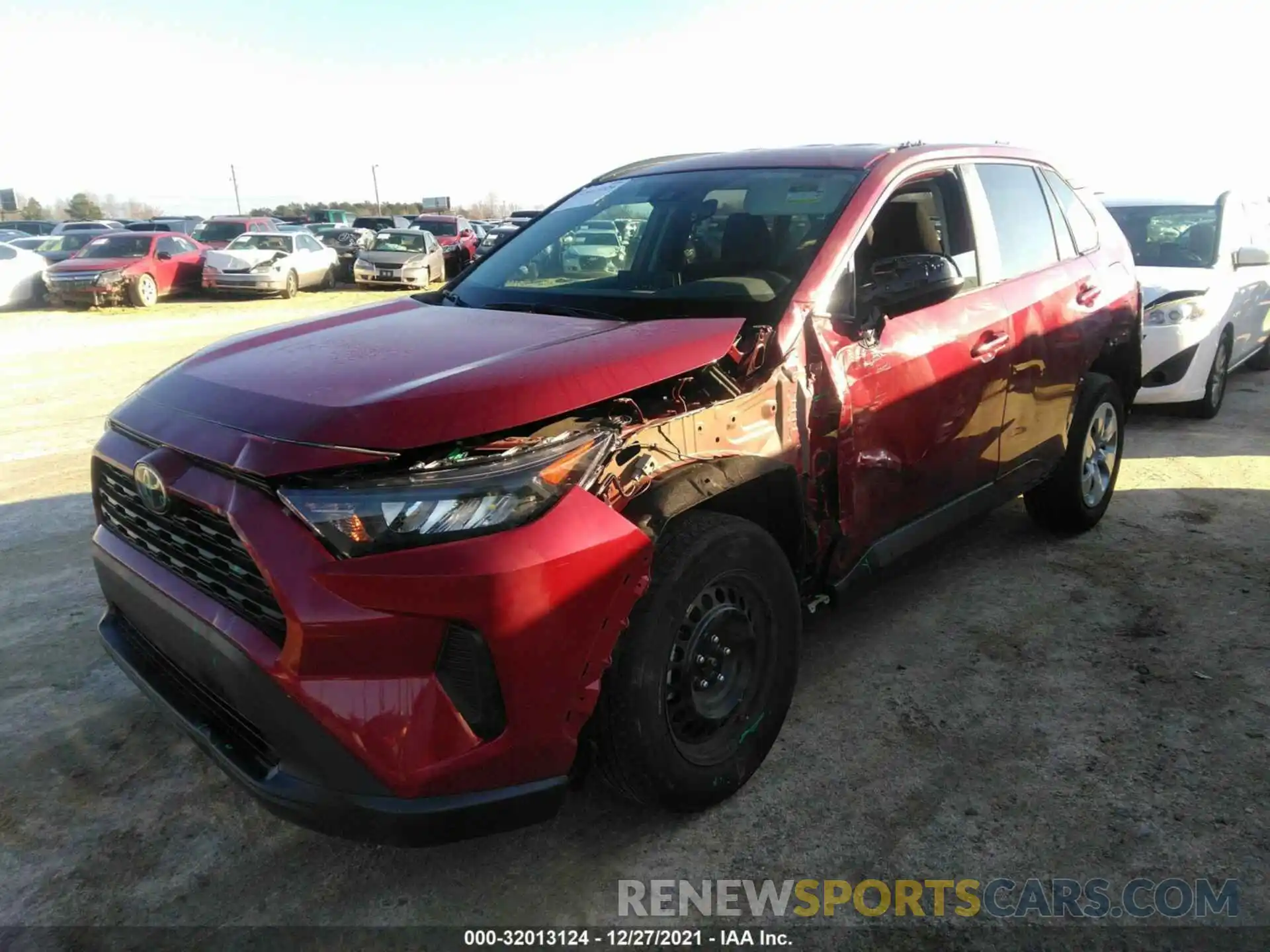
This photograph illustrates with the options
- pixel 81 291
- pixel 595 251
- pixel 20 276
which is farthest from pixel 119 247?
pixel 595 251

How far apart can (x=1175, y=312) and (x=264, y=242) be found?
19.1 metres

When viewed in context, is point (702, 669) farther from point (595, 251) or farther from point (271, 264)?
point (271, 264)

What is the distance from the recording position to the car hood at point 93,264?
56.4ft

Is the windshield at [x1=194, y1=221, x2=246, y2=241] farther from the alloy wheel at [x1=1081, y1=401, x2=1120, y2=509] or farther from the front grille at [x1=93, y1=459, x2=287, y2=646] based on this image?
the front grille at [x1=93, y1=459, x2=287, y2=646]

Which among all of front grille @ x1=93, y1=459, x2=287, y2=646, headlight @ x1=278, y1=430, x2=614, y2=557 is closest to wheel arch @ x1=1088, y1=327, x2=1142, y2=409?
headlight @ x1=278, y1=430, x2=614, y2=557

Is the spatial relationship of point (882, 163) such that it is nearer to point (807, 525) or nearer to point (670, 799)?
point (807, 525)

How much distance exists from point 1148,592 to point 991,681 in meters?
1.27

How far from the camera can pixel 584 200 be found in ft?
13.2

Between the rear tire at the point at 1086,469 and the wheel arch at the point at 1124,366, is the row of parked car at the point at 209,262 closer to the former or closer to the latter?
the wheel arch at the point at 1124,366

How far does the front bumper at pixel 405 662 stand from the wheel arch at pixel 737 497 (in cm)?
15

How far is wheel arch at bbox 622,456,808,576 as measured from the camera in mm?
2301

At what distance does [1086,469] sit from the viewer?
4.71m

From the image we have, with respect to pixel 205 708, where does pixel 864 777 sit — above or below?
below

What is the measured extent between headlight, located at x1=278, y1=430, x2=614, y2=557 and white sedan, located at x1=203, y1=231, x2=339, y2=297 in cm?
1908
